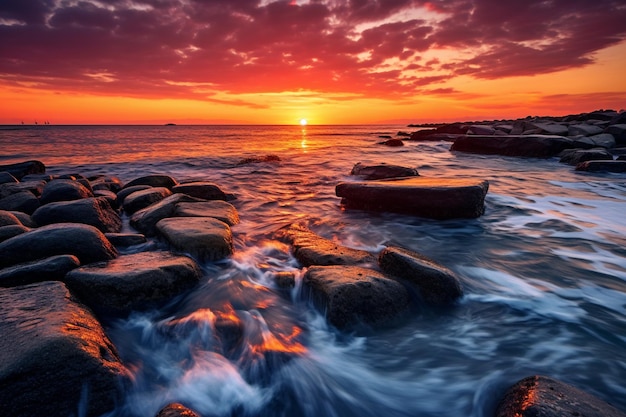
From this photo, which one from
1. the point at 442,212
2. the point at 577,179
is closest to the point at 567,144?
the point at 577,179

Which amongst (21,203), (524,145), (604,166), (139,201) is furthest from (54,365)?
(524,145)

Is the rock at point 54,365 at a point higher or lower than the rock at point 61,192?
lower

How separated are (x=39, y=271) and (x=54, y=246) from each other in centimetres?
49

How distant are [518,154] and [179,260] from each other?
51.3 feet

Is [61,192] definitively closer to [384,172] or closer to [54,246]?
[54,246]

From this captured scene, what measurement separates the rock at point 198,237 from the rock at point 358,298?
166cm

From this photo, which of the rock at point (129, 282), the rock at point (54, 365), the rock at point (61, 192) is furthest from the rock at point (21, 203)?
the rock at point (54, 365)

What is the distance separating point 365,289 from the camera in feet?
9.21

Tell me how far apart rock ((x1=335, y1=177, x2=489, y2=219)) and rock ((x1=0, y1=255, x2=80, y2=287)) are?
462 centimetres

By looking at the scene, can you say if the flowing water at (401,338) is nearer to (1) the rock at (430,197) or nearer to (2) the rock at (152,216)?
(1) the rock at (430,197)

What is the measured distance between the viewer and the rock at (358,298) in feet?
9.11

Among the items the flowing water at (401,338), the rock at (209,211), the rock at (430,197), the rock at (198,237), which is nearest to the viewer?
the flowing water at (401,338)

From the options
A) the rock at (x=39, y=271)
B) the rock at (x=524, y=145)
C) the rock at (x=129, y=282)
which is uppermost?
the rock at (x=524, y=145)

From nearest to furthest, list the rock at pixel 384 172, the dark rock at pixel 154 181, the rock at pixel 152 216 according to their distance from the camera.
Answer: the rock at pixel 152 216 < the dark rock at pixel 154 181 < the rock at pixel 384 172
